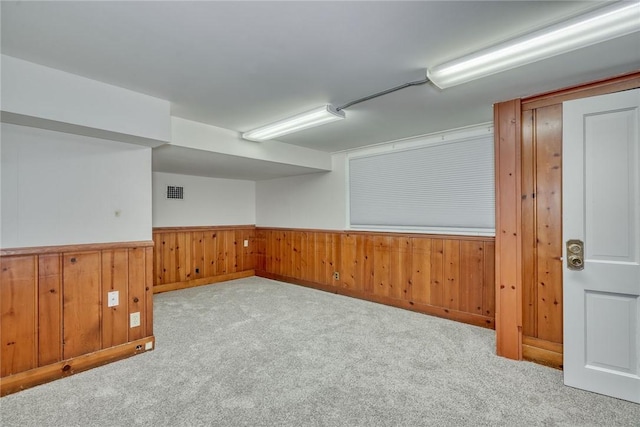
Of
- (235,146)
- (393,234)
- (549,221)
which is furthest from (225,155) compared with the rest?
(549,221)

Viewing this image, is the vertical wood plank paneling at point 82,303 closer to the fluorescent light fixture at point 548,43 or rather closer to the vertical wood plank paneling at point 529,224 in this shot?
the fluorescent light fixture at point 548,43

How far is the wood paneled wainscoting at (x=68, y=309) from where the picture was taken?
90.0 inches

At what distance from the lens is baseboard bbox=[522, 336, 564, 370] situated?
2.55 meters

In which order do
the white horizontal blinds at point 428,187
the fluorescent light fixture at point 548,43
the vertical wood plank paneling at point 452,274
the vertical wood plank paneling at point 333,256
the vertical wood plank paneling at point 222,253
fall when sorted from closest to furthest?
1. the fluorescent light fixture at point 548,43
2. the white horizontal blinds at point 428,187
3. the vertical wood plank paneling at point 452,274
4. the vertical wood plank paneling at point 333,256
5. the vertical wood plank paneling at point 222,253

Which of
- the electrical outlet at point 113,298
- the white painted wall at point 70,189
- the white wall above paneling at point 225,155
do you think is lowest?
the electrical outlet at point 113,298

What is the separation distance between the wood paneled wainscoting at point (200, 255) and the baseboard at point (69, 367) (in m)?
2.35

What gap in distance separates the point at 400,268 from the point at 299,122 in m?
2.31

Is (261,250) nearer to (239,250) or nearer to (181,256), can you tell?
(239,250)

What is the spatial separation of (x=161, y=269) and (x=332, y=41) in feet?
15.1

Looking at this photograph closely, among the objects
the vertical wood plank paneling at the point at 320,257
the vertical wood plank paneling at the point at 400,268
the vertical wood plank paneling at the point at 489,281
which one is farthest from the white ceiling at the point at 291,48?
the vertical wood plank paneling at the point at 320,257

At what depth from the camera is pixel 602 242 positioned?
222cm

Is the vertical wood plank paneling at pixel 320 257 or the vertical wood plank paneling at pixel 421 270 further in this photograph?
the vertical wood plank paneling at pixel 320 257

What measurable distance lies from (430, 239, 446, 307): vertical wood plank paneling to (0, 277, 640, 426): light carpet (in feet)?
1.09

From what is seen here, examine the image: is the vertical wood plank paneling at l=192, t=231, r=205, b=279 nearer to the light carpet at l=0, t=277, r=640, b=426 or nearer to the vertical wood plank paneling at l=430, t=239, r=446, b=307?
the light carpet at l=0, t=277, r=640, b=426
